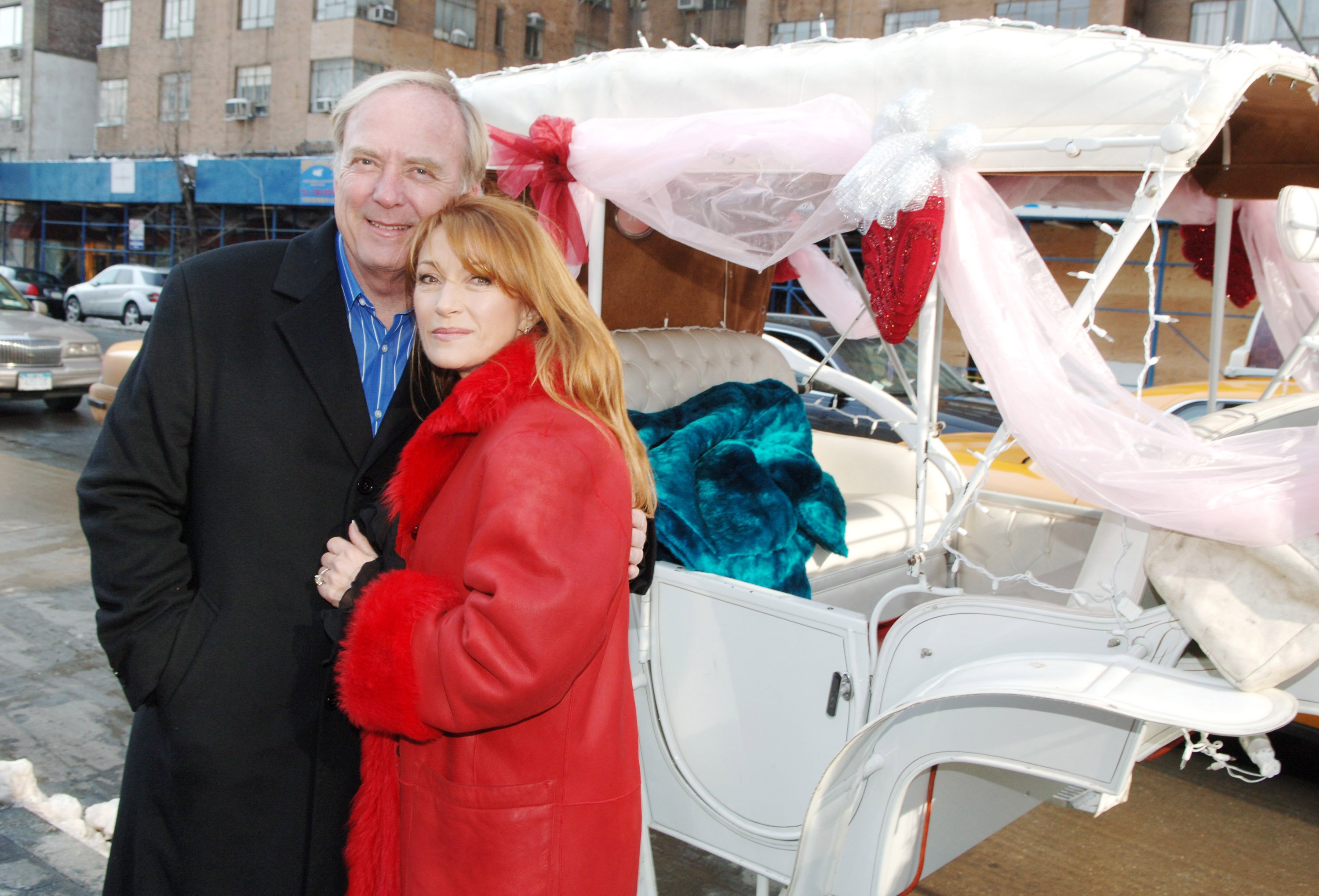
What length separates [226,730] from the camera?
185 centimetres

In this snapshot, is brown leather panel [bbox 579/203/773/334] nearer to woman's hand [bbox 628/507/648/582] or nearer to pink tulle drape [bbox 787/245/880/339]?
pink tulle drape [bbox 787/245/880/339]

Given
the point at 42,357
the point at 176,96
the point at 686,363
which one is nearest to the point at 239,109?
the point at 176,96

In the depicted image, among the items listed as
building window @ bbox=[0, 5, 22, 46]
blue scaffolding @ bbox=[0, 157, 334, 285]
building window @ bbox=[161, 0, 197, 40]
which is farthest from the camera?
building window @ bbox=[0, 5, 22, 46]

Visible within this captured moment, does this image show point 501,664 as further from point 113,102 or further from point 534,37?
point 113,102

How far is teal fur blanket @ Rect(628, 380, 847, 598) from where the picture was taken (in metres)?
3.05

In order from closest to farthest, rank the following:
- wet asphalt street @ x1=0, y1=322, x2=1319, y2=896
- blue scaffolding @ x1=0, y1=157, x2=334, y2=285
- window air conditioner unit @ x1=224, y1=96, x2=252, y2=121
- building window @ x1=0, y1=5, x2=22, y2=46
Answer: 1. wet asphalt street @ x1=0, y1=322, x2=1319, y2=896
2. blue scaffolding @ x1=0, y1=157, x2=334, y2=285
3. window air conditioner unit @ x1=224, y1=96, x2=252, y2=121
4. building window @ x1=0, y1=5, x2=22, y2=46

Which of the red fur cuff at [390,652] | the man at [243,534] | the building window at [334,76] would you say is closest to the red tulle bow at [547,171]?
the man at [243,534]

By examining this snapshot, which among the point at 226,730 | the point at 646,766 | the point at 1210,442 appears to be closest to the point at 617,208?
the point at 646,766

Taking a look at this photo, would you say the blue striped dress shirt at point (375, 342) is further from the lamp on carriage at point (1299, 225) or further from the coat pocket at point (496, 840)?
the lamp on carriage at point (1299, 225)

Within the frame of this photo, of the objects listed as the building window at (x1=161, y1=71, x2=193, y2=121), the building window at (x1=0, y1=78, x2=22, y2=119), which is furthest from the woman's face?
the building window at (x1=0, y1=78, x2=22, y2=119)

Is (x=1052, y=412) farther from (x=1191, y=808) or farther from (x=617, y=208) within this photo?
(x=1191, y=808)

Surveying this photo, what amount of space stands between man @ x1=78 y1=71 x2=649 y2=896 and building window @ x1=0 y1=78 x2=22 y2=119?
42.2m

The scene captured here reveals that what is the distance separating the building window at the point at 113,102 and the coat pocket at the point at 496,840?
127ft

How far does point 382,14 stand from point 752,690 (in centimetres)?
2915
